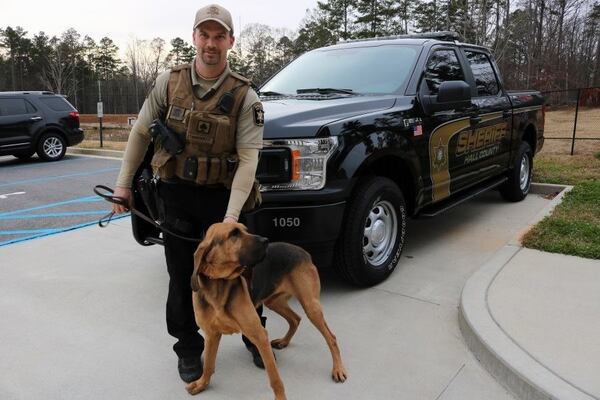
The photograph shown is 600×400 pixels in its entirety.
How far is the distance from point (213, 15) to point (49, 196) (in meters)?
6.66

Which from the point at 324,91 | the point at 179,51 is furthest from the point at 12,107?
the point at 179,51

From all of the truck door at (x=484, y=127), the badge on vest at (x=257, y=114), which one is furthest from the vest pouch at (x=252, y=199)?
the truck door at (x=484, y=127)

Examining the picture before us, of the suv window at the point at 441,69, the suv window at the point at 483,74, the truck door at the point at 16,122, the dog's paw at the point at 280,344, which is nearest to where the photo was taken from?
the dog's paw at the point at 280,344

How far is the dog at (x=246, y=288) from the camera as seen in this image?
2.15 metres

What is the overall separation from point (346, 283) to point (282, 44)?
4352 cm

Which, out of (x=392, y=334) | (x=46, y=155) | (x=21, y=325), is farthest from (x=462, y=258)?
(x=46, y=155)

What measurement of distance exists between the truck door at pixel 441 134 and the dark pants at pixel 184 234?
2.19 meters

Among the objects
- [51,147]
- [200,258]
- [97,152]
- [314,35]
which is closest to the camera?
[200,258]

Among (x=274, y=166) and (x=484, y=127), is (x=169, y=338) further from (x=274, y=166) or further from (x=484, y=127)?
(x=484, y=127)

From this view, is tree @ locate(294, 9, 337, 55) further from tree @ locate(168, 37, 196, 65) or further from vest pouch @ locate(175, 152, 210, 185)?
vest pouch @ locate(175, 152, 210, 185)

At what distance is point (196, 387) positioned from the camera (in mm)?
2611

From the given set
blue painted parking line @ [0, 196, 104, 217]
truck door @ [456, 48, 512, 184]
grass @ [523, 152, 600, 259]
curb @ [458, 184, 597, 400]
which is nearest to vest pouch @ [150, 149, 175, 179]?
curb @ [458, 184, 597, 400]

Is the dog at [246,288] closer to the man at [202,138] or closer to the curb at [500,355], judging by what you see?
the man at [202,138]

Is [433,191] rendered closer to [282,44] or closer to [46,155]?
[46,155]
